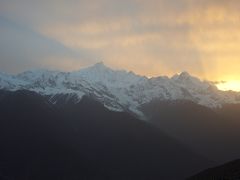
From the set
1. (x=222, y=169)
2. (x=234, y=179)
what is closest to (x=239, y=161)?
(x=222, y=169)

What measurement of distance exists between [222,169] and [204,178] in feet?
27.6

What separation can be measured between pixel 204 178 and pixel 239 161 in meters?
15.2

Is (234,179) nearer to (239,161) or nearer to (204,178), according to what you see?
(204,178)

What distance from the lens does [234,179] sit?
344ft

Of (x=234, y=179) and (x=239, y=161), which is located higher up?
(x=239, y=161)

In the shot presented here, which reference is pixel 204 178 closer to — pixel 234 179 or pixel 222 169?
pixel 222 169

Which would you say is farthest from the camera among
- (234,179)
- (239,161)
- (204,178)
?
(239,161)

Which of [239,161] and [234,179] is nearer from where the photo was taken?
[234,179]

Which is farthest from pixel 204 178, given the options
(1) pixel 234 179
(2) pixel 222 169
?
(1) pixel 234 179

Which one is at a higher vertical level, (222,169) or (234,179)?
(222,169)

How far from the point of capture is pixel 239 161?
497 ft

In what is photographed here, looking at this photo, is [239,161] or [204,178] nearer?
[204,178]

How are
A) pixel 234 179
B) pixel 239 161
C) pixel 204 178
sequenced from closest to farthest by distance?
pixel 234 179
pixel 204 178
pixel 239 161

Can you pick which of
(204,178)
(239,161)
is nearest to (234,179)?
(204,178)
